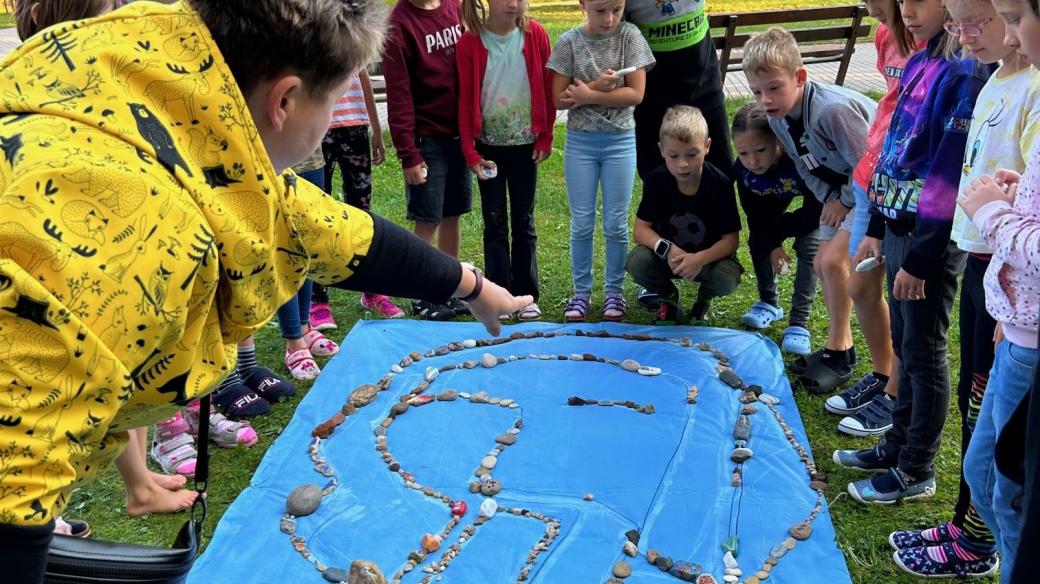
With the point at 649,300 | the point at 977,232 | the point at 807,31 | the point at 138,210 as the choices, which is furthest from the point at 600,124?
the point at 807,31

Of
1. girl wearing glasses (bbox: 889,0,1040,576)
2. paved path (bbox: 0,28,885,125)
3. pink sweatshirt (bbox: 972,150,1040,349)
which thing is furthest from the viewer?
paved path (bbox: 0,28,885,125)

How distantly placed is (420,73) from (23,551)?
12.1 feet

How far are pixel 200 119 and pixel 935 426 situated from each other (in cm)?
264

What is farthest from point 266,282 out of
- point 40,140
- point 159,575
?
point 159,575

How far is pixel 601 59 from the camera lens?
4.34 m

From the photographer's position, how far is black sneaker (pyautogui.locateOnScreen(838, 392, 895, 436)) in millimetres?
3465

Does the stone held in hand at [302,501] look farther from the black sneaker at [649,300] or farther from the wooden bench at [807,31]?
the wooden bench at [807,31]

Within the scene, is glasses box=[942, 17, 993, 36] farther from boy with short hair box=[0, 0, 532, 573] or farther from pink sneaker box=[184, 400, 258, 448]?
pink sneaker box=[184, 400, 258, 448]

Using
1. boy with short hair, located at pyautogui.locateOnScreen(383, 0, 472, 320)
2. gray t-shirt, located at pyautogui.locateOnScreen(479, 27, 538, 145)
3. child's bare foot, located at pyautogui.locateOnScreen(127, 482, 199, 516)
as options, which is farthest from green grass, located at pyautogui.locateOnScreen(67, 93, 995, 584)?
gray t-shirt, located at pyautogui.locateOnScreen(479, 27, 538, 145)

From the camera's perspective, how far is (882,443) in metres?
3.22

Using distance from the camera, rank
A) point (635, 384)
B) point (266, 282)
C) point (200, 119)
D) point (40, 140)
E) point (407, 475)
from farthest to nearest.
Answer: point (635, 384) → point (407, 475) → point (266, 282) → point (200, 119) → point (40, 140)

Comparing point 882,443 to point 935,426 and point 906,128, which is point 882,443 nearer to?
point 935,426

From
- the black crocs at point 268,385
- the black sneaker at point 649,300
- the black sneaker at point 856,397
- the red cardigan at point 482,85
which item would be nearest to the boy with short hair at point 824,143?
the black sneaker at point 856,397

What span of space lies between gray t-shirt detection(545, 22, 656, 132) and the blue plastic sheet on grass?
114 cm
